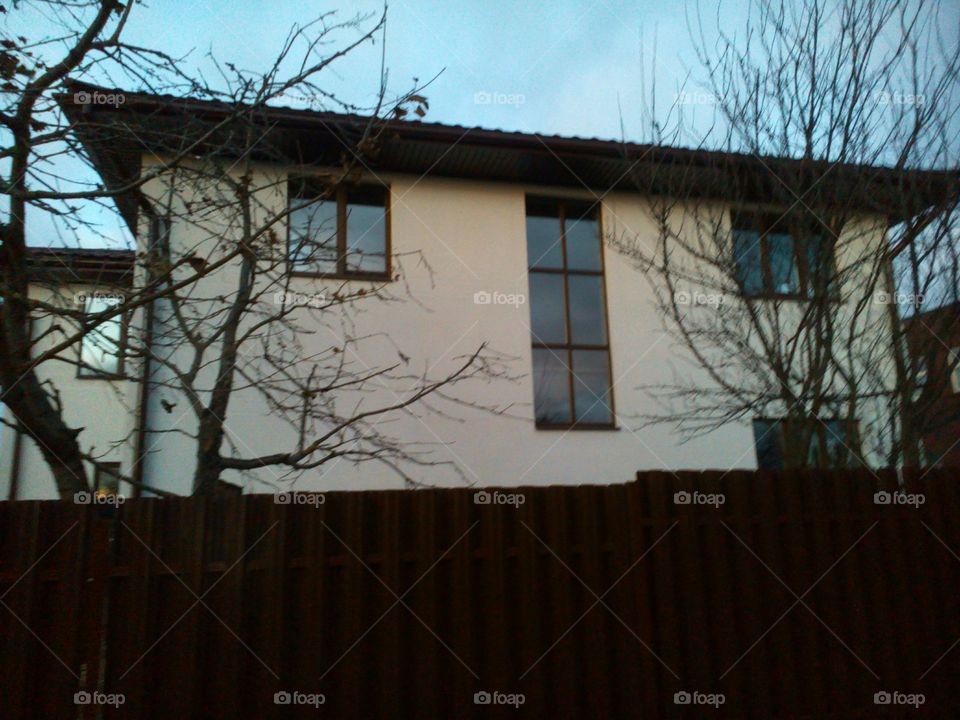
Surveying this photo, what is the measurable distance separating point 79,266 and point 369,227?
3.19 meters

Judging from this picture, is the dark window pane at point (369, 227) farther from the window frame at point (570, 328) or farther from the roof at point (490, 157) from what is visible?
the window frame at point (570, 328)

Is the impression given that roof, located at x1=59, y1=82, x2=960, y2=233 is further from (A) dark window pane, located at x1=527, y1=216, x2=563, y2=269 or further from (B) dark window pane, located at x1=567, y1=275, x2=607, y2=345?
(B) dark window pane, located at x1=567, y1=275, x2=607, y2=345

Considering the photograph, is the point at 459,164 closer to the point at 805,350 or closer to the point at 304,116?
the point at 304,116

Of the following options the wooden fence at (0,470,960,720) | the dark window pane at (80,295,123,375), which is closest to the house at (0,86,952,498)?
the dark window pane at (80,295,123,375)

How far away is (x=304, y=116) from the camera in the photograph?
691 centimetres

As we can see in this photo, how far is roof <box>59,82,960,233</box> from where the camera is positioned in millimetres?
5533

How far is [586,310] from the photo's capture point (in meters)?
8.62

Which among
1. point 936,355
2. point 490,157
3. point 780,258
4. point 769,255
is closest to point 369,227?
point 490,157

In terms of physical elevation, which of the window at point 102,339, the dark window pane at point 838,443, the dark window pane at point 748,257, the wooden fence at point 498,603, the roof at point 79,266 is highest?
the dark window pane at point 748,257

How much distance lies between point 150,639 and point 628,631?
108 inches

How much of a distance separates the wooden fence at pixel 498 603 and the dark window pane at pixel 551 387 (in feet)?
11.1

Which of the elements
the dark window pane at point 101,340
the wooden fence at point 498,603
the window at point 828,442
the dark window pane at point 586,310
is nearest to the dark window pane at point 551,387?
the dark window pane at point 586,310

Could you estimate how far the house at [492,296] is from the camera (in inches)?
267

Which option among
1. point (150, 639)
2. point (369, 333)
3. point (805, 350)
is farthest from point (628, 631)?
point (369, 333)
